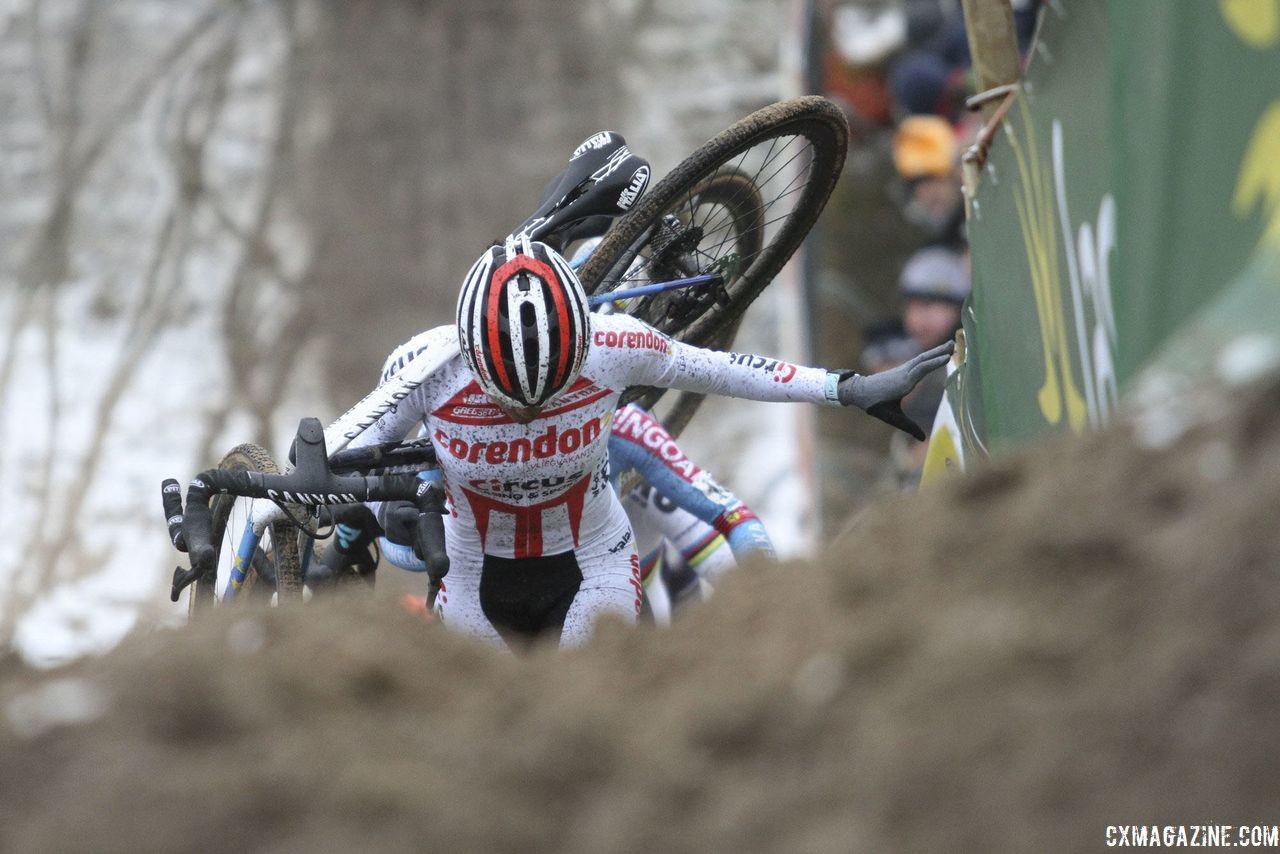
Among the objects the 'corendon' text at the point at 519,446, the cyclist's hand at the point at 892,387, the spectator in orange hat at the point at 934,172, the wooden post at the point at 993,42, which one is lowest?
the 'corendon' text at the point at 519,446

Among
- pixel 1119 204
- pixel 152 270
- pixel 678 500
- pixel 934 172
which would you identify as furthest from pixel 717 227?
pixel 152 270

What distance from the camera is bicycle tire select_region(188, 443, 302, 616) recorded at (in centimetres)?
688

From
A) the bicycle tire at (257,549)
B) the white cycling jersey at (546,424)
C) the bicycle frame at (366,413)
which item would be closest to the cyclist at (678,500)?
the white cycling jersey at (546,424)

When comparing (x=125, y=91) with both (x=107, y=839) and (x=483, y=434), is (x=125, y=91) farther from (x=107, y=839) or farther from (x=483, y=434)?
(x=107, y=839)

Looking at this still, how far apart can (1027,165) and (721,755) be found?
336 centimetres

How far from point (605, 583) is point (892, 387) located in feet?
4.82

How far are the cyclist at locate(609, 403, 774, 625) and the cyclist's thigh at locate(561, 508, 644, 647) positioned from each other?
1.07 metres

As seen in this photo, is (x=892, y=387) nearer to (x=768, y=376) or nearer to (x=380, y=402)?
(x=768, y=376)

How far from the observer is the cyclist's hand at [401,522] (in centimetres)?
614

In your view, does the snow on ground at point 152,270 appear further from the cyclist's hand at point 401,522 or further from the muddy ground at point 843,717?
the muddy ground at point 843,717

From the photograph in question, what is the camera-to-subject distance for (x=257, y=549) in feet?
23.6

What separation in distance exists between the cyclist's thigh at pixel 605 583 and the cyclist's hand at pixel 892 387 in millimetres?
1217

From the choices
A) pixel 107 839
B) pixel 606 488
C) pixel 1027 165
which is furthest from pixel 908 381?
pixel 107 839

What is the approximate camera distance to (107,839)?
9.07 feet
